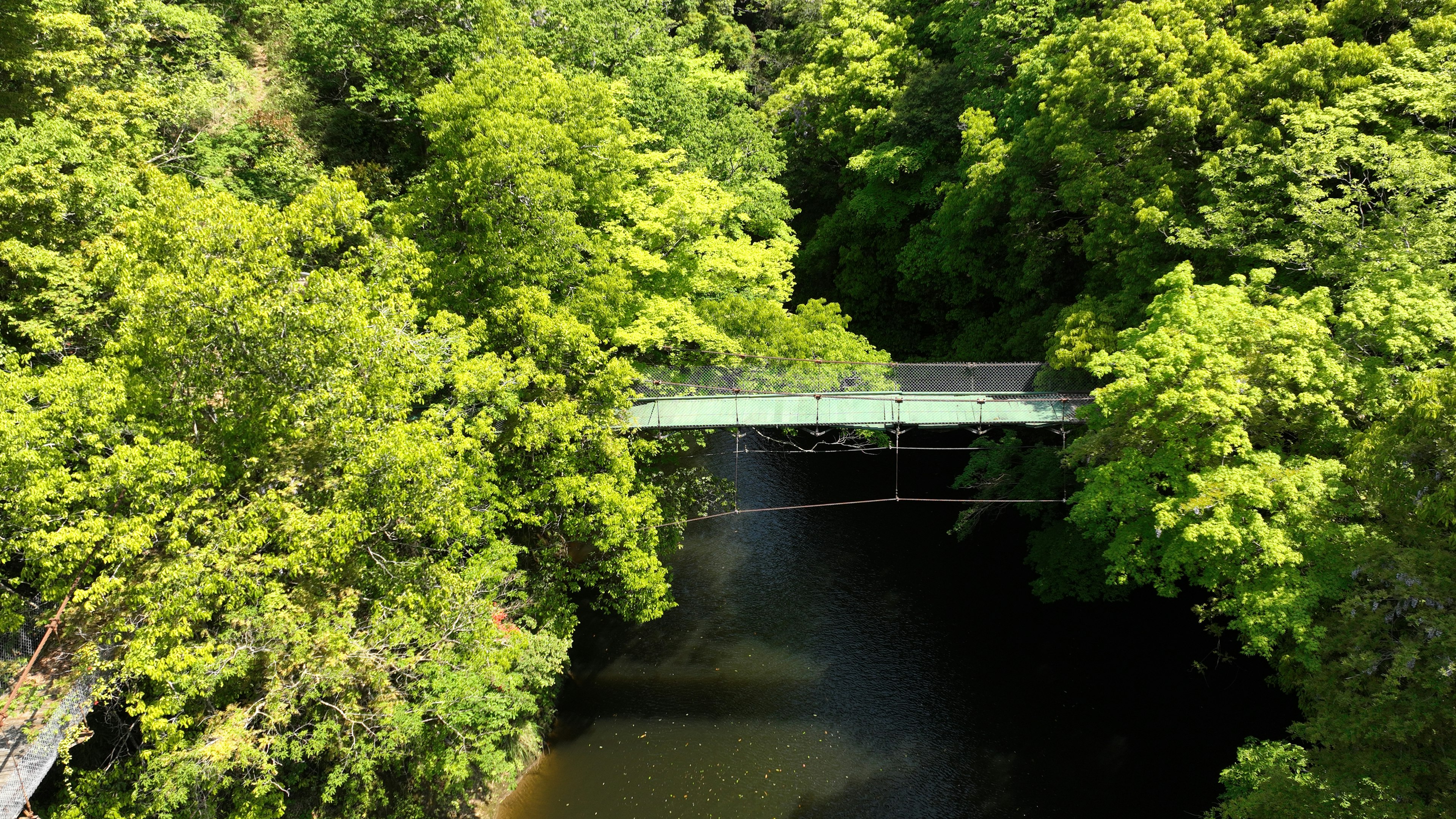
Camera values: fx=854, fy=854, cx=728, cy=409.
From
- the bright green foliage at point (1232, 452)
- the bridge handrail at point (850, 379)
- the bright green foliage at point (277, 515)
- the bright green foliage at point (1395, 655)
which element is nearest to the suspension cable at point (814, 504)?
the bridge handrail at point (850, 379)

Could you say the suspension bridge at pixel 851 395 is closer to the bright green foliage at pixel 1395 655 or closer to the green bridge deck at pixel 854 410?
the green bridge deck at pixel 854 410

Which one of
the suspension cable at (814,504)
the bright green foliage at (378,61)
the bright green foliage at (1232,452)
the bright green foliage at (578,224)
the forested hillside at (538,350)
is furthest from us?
the bright green foliage at (378,61)

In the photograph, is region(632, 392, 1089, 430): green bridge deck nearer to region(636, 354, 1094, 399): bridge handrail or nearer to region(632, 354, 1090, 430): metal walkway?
region(632, 354, 1090, 430): metal walkway

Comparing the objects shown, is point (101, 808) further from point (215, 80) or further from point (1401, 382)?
point (215, 80)

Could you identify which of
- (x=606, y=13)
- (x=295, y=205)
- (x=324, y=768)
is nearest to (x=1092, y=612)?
(x=324, y=768)

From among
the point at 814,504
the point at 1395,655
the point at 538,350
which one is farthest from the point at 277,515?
the point at 814,504

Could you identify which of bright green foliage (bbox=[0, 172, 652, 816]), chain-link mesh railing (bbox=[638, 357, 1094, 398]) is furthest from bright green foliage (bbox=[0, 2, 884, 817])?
chain-link mesh railing (bbox=[638, 357, 1094, 398])
